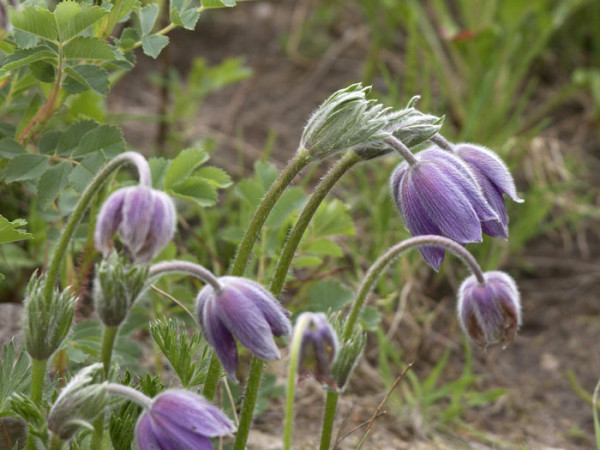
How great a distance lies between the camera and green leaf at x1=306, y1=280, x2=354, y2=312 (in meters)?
2.04

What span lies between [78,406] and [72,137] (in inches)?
29.3

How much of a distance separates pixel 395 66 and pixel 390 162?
42.1 inches

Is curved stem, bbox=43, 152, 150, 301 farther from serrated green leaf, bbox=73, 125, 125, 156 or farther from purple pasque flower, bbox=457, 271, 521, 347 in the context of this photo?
purple pasque flower, bbox=457, 271, 521, 347

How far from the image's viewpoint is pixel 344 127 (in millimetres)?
1491

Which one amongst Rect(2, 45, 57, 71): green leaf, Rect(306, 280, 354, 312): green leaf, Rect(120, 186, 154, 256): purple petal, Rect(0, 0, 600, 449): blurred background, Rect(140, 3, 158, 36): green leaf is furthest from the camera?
Rect(0, 0, 600, 449): blurred background

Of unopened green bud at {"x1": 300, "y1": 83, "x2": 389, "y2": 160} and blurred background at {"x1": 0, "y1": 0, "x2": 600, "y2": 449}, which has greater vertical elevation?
unopened green bud at {"x1": 300, "y1": 83, "x2": 389, "y2": 160}

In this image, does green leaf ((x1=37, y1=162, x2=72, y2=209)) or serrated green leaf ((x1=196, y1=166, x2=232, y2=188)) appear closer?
green leaf ((x1=37, y1=162, x2=72, y2=209))

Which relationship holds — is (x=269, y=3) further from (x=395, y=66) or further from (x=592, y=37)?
(x=592, y=37)

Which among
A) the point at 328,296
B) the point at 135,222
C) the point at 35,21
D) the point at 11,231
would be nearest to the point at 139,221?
the point at 135,222

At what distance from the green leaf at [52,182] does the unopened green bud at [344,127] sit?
591 mm

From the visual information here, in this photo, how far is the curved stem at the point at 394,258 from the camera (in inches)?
57.6

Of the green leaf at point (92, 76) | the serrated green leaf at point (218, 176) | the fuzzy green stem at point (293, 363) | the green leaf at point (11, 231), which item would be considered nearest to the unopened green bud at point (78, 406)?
the fuzzy green stem at point (293, 363)

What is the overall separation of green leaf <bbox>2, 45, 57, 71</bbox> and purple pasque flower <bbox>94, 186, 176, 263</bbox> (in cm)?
49

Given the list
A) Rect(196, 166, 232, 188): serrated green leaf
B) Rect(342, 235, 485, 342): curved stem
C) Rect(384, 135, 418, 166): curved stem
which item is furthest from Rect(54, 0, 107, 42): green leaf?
Rect(342, 235, 485, 342): curved stem
